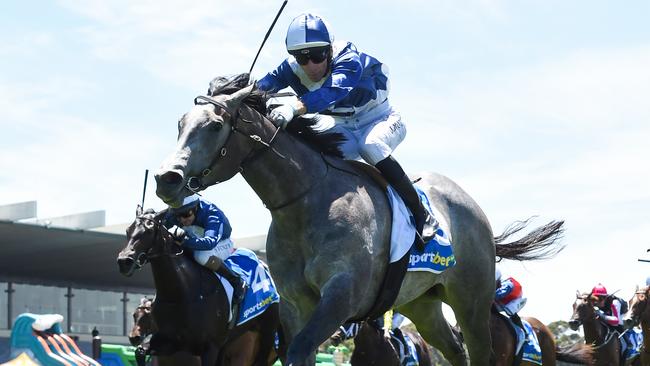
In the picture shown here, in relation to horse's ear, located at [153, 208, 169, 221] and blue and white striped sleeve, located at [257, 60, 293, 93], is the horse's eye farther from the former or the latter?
horse's ear, located at [153, 208, 169, 221]

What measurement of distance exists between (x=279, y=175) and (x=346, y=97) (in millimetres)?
1010

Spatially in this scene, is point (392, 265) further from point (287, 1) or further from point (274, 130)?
point (287, 1)

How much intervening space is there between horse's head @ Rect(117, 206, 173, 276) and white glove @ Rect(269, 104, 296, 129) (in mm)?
4142

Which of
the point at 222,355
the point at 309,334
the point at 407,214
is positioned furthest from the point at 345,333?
the point at 309,334

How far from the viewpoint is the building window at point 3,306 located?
92.3 feet

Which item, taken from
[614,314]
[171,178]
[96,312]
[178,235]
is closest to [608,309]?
[614,314]

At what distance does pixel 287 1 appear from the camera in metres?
7.11

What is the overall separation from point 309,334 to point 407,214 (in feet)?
4.69

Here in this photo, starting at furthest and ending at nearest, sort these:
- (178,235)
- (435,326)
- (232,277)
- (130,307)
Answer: (130,307), (232,277), (178,235), (435,326)

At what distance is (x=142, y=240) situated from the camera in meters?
11.0

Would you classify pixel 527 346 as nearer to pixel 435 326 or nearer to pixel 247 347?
pixel 247 347

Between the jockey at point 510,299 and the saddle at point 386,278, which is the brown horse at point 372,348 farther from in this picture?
the saddle at point 386,278

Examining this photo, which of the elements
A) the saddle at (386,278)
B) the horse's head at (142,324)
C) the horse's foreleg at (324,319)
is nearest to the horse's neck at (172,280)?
the horse's head at (142,324)

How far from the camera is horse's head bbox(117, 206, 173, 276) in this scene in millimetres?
10781
